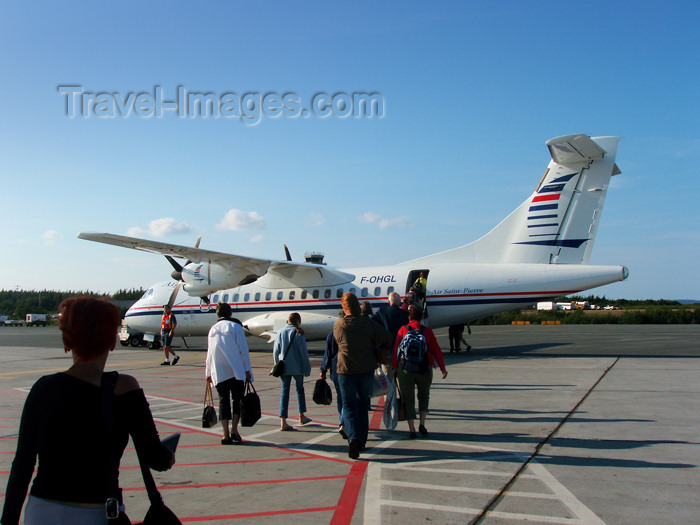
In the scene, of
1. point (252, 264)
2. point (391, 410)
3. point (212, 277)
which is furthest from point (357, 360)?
point (212, 277)

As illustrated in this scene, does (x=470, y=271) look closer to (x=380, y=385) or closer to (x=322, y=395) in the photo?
(x=322, y=395)

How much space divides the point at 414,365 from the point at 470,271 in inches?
431

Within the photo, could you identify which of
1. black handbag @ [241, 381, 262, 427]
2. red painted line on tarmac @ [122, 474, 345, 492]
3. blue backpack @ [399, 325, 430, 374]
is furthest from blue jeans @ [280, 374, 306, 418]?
red painted line on tarmac @ [122, 474, 345, 492]

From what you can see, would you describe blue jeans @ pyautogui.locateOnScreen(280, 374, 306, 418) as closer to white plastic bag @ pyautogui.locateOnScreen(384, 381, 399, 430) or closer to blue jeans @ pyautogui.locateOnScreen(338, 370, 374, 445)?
white plastic bag @ pyautogui.locateOnScreen(384, 381, 399, 430)

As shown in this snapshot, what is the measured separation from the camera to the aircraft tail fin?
53.1ft

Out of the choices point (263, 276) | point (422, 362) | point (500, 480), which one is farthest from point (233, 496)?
point (263, 276)

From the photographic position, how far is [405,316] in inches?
330

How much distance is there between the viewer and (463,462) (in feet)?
20.4

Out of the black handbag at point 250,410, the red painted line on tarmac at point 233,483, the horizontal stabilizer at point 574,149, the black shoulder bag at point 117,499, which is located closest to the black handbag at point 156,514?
the black shoulder bag at point 117,499

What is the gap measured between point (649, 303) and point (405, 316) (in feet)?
286

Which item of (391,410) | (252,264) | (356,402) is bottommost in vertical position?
(391,410)

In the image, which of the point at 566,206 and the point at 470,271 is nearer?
the point at 566,206

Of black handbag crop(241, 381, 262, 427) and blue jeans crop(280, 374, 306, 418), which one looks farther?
blue jeans crop(280, 374, 306, 418)

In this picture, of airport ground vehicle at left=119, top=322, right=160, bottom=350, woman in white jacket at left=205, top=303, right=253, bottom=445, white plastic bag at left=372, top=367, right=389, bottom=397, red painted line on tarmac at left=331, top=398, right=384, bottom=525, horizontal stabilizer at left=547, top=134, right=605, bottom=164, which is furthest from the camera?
airport ground vehicle at left=119, top=322, right=160, bottom=350
